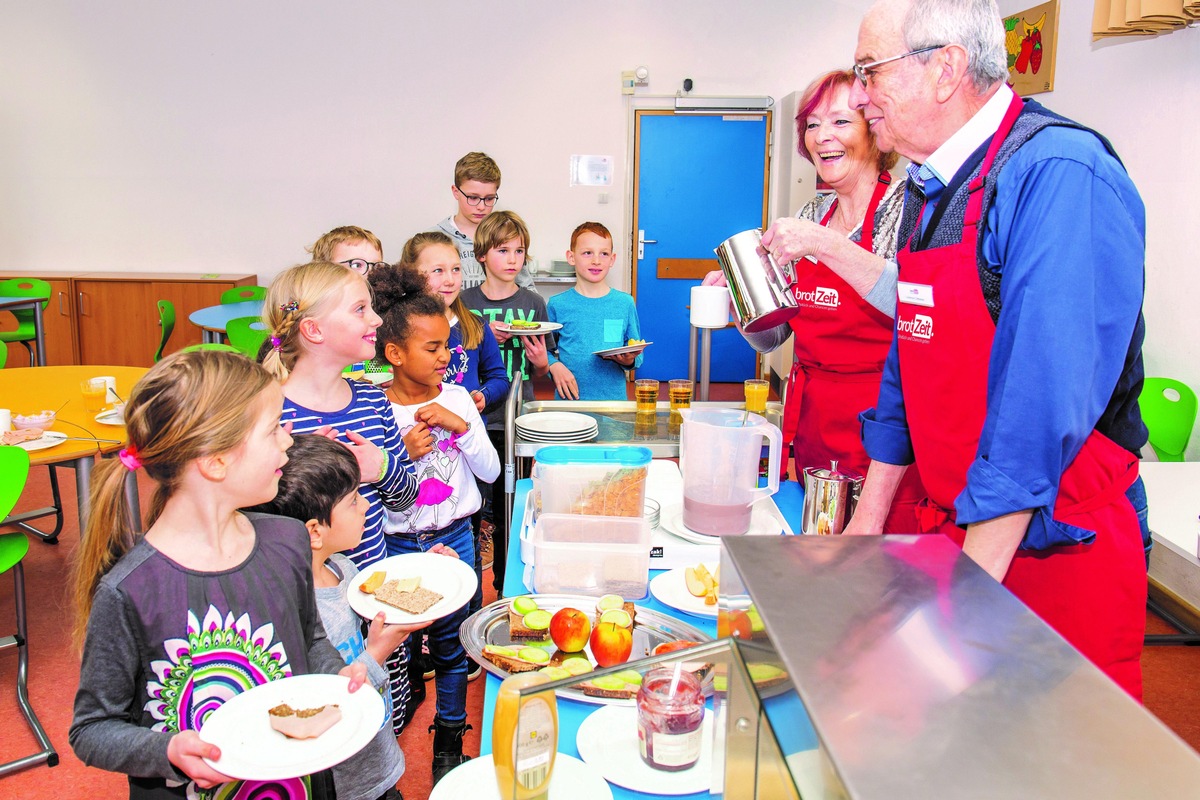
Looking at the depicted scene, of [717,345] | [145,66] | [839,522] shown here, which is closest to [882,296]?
[839,522]

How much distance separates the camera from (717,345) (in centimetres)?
738

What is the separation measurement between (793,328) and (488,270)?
5.57 ft

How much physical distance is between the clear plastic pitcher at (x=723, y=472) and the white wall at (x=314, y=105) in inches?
213

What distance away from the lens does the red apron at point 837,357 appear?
2.04 meters

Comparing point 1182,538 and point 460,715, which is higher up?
point 1182,538

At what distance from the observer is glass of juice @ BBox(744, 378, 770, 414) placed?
88.4 inches

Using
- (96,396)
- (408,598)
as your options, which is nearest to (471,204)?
(96,396)

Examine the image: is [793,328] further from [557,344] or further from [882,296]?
[557,344]

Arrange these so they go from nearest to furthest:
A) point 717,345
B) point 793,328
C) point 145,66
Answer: point 793,328 → point 145,66 → point 717,345

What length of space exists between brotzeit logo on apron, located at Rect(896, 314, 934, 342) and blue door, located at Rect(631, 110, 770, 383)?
5.69 m

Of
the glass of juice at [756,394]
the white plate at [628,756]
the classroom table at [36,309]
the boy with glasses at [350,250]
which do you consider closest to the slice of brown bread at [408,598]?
the white plate at [628,756]

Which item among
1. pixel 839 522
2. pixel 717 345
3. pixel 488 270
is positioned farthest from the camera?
pixel 717 345

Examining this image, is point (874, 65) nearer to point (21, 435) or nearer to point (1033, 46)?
point (21, 435)

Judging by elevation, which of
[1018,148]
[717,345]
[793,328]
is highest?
[1018,148]
